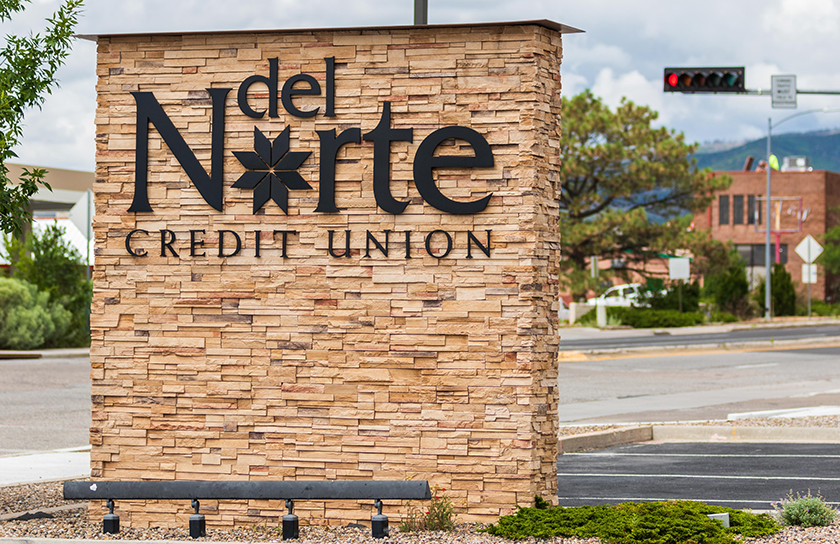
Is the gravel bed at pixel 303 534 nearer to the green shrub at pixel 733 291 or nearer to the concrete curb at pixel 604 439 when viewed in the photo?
the concrete curb at pixel 604 439

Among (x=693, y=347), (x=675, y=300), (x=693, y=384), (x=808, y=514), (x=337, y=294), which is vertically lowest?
(x=693, y=384)

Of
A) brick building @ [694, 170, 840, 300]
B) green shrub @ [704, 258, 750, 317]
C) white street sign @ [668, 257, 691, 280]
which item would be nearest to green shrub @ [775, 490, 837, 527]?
white street sign @ [668, 257, 691, 280]

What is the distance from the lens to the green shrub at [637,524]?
19.9ft

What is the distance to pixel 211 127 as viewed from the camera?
7324mm

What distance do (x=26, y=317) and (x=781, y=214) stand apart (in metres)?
59.3

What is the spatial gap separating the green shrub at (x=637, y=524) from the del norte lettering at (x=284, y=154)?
221cm

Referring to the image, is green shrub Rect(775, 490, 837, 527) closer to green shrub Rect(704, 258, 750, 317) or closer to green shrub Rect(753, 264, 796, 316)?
green shrub Rect(704, 258, 750, 317)

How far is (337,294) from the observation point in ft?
23.4

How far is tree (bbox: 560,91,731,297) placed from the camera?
4019 cm

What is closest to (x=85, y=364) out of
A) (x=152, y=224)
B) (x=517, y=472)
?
(x=152, y=224)

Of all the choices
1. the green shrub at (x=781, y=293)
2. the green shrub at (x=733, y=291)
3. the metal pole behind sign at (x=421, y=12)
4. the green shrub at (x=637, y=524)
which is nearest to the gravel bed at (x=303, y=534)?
the green shrub at (x=637, y=524)

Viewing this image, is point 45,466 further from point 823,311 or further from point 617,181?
point 823,311

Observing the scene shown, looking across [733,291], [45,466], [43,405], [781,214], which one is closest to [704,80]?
[43,405]

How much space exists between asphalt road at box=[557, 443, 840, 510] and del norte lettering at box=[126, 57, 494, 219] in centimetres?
332
